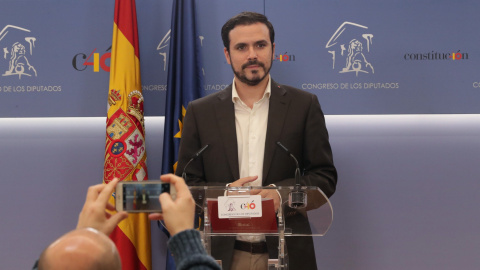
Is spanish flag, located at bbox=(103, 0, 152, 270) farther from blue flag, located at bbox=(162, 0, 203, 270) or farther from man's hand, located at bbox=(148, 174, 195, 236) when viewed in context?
man's hand, located at bbox=(148, 174, 195, 236)

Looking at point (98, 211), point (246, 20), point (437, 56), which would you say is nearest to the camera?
point (98, 211)

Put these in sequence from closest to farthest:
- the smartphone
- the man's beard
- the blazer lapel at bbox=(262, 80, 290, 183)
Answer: the smartphone, the blazer lapel at bbox=(262, 80, 290, 183), the man's beard

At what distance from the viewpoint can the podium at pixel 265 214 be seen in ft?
7.98

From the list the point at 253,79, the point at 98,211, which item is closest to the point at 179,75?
the point at 253,79

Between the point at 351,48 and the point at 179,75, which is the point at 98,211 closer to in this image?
the point at 179,75

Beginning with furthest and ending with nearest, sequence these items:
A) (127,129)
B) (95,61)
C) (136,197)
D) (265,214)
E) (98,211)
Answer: (95,61) → (127,129) → (265,214) → (136,197) → (98,211)

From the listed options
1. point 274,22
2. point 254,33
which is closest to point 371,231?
point 274,22

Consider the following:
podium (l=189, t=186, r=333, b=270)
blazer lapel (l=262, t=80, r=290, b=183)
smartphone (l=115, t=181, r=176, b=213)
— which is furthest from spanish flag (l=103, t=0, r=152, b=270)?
smartphone (l=115, t=181, r=176, b=213)

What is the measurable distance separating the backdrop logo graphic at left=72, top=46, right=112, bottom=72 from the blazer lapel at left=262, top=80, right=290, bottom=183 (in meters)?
1.86

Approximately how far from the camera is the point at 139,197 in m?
1.81

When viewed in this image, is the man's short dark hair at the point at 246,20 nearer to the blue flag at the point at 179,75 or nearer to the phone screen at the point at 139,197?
the blue flag at the point at 179,75

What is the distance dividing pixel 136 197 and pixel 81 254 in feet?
1.55

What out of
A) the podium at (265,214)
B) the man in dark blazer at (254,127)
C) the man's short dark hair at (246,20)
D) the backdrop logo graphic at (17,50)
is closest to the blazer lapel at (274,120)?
the man in dark blazer at (254,127)

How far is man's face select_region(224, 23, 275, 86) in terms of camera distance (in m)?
3.35
